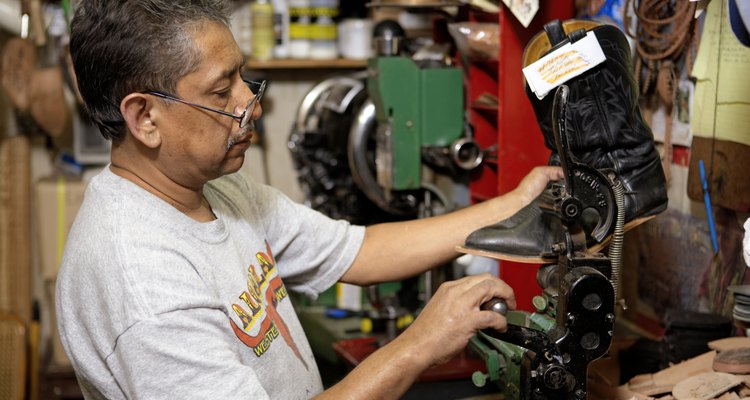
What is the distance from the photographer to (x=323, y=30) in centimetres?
412

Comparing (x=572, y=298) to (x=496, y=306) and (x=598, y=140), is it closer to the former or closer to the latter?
(x=496, y=306)

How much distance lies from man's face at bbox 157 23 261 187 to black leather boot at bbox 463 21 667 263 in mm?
526

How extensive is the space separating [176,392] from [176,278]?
0.65 ft

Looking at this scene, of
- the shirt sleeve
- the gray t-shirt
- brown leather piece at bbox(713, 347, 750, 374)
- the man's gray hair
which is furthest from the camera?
the shirt sleeve

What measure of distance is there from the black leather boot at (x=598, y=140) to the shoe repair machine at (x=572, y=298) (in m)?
0.06

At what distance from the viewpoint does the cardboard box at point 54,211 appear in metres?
4.23

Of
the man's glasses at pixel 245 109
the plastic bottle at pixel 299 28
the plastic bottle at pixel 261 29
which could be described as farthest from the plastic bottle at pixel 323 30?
the man's glasses at pixel 245 109

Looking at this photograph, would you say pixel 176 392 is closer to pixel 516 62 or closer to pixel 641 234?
pixel 516 62

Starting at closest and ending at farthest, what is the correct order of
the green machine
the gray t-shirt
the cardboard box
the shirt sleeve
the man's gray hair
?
the gray t-shirt < the man's gray hair < the shirt sleeve < the green machine < the cardboard box

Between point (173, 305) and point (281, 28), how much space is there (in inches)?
109

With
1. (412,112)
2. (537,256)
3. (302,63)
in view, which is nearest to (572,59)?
(537,256)

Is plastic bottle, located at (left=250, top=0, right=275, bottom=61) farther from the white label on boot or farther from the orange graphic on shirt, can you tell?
the white label on boot

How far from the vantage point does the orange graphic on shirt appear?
1.71 m

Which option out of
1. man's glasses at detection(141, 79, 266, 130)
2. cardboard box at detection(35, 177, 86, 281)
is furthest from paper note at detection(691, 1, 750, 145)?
cardboard box at detection(35, 177, 86, 281)
